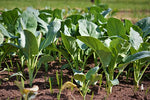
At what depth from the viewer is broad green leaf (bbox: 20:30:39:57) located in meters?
1.33

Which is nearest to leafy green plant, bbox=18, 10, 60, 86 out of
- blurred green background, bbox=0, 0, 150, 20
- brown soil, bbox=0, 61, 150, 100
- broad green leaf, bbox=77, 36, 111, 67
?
brown soil, bbox=0, 61, 150, 100

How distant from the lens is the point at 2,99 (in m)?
1.35

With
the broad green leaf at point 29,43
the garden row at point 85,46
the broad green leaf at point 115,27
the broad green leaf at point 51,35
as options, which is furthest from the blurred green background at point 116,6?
the broad green leaf at point 29,43

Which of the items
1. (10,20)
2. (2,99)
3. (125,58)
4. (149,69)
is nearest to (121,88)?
(125,58)

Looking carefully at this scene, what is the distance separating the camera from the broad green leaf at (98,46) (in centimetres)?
124

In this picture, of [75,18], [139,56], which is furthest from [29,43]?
[75,18]

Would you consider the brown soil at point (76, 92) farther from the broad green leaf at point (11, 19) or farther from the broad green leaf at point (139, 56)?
the broad green leaf at point (11, 19)

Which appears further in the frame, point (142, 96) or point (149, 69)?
point (149, 69)

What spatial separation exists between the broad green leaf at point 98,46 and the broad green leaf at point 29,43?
325 mm

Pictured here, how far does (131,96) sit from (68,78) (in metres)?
0.55

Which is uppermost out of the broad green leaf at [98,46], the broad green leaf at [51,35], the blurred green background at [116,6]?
the blurred green background at [116,6]

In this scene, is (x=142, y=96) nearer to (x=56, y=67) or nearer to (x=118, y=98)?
(x=118, y=98)

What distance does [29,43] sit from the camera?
4.48ft

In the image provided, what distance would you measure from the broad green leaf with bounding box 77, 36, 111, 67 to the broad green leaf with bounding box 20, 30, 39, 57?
33 centimetres
